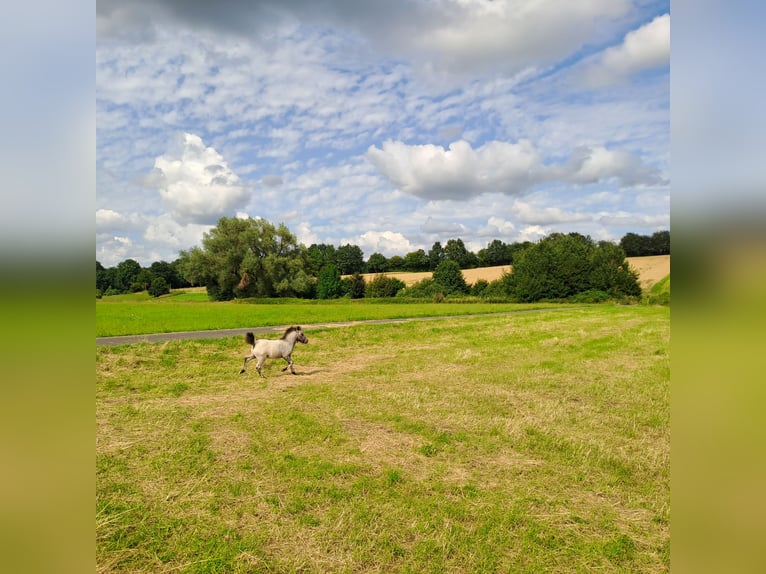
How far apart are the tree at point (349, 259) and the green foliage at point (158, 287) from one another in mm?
40060

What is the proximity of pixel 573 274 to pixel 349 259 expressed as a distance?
185ft

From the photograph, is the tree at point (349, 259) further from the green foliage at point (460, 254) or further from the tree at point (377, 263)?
the green foliage at point (460, 254)

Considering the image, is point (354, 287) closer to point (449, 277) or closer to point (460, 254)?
point (449, 277)

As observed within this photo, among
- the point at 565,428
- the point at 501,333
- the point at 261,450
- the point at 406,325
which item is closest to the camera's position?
the point at 261,450


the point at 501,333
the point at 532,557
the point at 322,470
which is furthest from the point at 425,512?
the point at 501,333

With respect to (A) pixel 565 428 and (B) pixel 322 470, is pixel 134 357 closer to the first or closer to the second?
(B) pixel 322 470

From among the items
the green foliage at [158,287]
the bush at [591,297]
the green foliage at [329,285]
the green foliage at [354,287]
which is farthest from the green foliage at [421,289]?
the green foliage at [158,287]

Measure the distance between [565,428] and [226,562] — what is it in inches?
264

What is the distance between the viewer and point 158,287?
84625 mm

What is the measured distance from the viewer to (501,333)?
26.1m

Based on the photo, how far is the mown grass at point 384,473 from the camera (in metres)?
4.71

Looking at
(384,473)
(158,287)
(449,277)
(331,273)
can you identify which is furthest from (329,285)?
(384,473)

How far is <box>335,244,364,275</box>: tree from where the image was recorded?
4387 inches
